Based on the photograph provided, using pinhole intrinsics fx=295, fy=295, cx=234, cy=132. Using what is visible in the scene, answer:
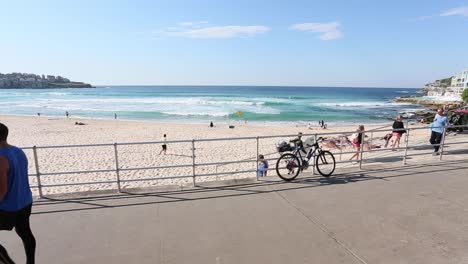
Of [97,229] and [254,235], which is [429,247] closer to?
[254,235]

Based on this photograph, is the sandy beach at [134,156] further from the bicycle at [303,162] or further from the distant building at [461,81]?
the distant building at [461,81]

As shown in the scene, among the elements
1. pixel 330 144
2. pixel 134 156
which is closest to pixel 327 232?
pixel 330 144

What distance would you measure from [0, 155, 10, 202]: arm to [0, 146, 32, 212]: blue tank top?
0.07m

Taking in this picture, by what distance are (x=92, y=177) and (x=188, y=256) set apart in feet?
31.5

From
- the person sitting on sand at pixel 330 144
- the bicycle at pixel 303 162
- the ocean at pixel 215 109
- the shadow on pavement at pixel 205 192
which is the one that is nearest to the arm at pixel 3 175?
the shadow on pavement at pixel 205 192

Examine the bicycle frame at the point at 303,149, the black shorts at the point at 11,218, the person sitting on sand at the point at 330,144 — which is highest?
the black shorts at the point at 11,218

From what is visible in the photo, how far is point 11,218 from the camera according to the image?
9.87 feet

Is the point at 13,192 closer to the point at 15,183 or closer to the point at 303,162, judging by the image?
the point at 15,183

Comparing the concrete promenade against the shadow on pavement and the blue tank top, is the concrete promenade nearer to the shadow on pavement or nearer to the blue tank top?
the shadow on pavement

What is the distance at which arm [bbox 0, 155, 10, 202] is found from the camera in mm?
2785

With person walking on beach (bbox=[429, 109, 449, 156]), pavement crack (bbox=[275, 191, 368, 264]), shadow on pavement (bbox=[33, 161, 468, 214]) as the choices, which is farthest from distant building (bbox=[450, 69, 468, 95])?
pavement crack (bbox=[275, 191, 368, 264])

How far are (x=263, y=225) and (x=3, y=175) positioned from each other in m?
3.16

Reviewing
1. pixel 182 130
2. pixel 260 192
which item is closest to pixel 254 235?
pixel 260 192

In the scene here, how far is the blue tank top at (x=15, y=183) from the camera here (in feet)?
9.60
